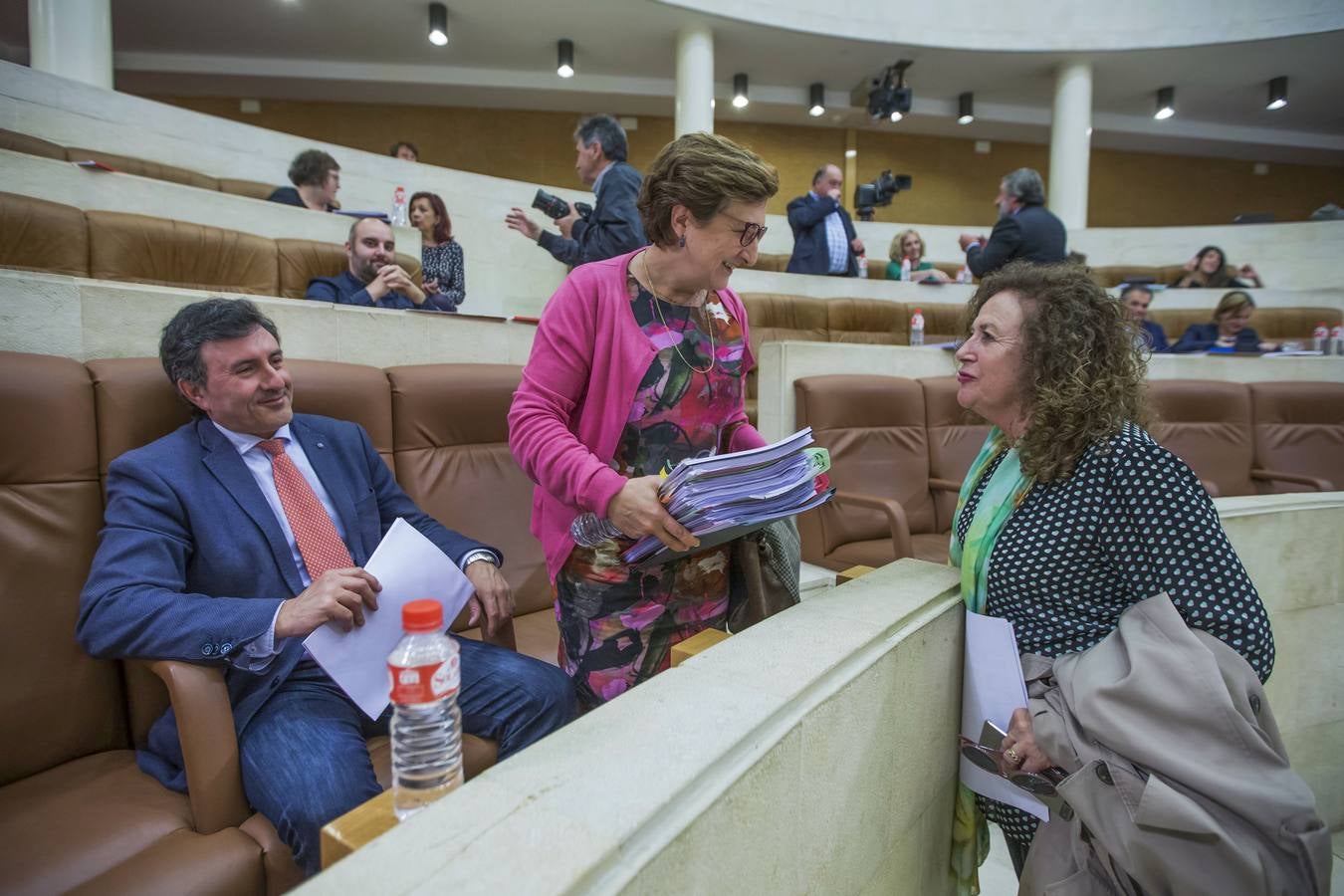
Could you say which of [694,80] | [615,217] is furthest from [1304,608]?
[694,80]

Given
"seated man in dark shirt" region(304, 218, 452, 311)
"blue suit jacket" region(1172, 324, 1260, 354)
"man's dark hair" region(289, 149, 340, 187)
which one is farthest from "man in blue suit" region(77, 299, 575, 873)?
"blue suit jacket" region(1172, 324, 1260, 354)

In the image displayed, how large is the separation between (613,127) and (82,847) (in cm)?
238

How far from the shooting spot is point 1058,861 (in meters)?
0.90

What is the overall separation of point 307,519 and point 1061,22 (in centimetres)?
883

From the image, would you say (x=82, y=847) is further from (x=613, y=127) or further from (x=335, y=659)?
(x=613, y=127)

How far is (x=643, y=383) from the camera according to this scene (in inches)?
38.0

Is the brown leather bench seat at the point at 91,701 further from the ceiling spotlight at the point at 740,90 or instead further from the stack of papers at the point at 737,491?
the ceiling spotlight at the point at 740,90

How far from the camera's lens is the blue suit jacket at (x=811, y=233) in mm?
4805

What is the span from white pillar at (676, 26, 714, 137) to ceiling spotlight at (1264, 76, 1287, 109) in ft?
22.0

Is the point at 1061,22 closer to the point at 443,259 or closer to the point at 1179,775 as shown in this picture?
the point at 443,259

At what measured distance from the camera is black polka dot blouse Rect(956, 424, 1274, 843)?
0.83m

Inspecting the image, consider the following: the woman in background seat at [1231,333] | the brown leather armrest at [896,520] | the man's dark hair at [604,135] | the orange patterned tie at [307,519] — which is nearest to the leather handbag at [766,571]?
the orange patterned tie at [307,519]

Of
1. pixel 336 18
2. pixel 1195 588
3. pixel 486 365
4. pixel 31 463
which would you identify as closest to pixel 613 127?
pixel 486 365

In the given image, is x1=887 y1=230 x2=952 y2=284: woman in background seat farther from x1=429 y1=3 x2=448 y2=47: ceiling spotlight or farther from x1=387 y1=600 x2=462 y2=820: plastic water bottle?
x1=387 y1=600 x2=462 y2=820: plastic water bottle
